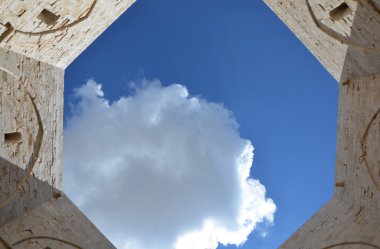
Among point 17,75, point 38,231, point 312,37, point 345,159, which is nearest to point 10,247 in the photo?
point 38,231

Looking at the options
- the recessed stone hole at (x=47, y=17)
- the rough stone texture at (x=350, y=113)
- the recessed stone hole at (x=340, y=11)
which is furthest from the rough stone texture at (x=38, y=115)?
the recessed stone hole at (x=340, y=11)

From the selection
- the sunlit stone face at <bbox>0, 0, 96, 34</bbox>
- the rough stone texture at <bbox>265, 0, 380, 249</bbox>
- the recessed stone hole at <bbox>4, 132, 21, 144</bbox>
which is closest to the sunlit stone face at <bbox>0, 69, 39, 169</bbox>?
the recessed stone hole at <bbox>4, 132, 21, 144</bbox>

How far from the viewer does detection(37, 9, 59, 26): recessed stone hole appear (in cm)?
614

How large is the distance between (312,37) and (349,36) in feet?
3.58

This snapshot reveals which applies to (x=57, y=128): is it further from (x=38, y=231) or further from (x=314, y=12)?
(x=314, y=12)

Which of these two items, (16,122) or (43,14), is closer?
(43,14)

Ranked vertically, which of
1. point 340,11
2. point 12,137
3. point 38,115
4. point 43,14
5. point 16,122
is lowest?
point 340,11

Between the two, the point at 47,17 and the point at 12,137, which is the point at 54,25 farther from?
the point at 12,137

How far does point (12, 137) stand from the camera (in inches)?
Result: 245

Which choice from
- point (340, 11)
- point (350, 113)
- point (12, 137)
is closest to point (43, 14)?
point (12, 137)

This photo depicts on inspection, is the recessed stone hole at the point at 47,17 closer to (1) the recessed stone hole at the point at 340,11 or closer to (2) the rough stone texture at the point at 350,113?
(2) the rough stone texture at the point at 350,113

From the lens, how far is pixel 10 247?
577 cm

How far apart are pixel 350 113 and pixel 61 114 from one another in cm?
467

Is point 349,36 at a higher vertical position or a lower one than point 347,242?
higher
